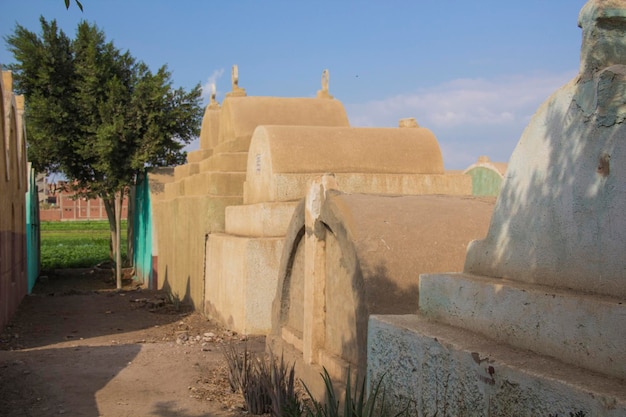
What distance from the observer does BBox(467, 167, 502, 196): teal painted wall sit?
1370 centimetres

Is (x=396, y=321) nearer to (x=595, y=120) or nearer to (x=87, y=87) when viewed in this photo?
(x=595, y=120)

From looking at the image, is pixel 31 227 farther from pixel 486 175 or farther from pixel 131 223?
pixel 486 175

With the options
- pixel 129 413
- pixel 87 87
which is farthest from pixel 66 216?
pixel 129 413

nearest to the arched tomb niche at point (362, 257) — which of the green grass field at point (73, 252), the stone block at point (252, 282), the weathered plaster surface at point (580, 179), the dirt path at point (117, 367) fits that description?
the dirt path at point (117, 367)

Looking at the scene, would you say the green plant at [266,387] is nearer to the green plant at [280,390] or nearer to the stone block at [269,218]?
the green plant at [280,390]

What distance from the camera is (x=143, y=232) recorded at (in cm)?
2208

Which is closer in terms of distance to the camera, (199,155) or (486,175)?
(486,175)

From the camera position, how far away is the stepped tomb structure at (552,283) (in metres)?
2.82

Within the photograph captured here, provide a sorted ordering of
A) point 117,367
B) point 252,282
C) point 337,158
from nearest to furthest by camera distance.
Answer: point 117,367
point 252,282
point 337,158

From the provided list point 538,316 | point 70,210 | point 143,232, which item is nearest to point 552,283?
point 538,316

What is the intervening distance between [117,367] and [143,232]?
46.5 ft

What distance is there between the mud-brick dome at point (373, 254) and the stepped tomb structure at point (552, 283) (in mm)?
1660

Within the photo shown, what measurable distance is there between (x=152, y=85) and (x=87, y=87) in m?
2.04

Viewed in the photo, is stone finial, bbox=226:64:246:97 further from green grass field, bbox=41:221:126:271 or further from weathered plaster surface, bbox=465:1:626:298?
green grass field, bbox=41:221:126:271
